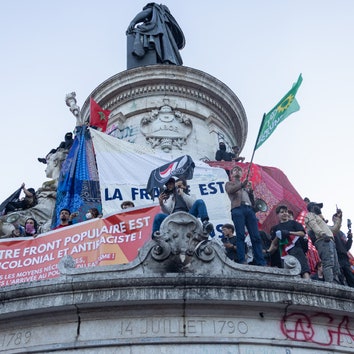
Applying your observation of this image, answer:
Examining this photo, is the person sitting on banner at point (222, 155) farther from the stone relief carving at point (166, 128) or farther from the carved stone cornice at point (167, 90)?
the carved stone cornice at point (167, 90)

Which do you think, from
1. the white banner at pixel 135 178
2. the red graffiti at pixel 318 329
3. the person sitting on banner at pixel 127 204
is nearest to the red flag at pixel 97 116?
the white banner at pixel 135 178

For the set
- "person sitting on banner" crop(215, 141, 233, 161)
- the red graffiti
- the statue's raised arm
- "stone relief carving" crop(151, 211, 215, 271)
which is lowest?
the red graffiti

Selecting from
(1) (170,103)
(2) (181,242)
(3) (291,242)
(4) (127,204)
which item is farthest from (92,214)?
(1) (170,103)

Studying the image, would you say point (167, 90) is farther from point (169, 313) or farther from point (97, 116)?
point (169, 313)

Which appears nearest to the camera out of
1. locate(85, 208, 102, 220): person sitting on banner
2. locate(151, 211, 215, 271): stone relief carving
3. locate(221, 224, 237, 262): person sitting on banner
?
locate(151, 211, 215, 271): stone relief carving

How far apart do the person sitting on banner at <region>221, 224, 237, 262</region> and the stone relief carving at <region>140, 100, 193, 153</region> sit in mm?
6119

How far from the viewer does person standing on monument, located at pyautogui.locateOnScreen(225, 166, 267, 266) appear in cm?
1038

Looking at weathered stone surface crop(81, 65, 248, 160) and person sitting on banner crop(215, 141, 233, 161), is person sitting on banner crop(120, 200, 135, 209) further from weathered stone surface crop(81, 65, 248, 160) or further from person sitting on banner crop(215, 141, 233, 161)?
weathered stone surface crop(81, 65, 248, 160)

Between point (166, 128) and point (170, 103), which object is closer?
point (166, 128)

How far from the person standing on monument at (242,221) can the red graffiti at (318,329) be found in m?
1.46

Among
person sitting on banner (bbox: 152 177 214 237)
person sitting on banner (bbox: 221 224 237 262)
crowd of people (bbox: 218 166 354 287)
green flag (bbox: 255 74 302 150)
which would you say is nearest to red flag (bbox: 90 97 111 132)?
green flag (bbox: 255 74 302 150)

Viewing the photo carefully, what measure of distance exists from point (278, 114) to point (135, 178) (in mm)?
3735

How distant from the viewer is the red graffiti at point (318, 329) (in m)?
8.77

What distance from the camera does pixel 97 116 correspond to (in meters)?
17.5
